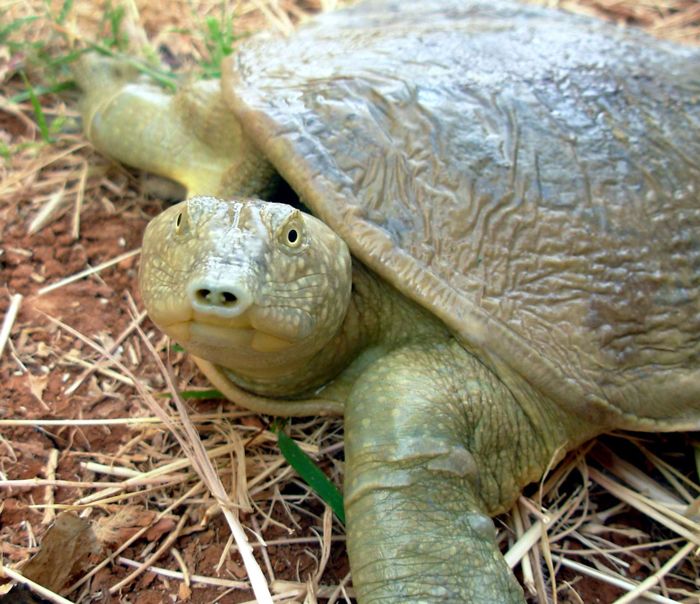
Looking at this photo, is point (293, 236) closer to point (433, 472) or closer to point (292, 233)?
point (292, 233)

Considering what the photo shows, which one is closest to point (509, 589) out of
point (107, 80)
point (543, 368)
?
point (543, 368)

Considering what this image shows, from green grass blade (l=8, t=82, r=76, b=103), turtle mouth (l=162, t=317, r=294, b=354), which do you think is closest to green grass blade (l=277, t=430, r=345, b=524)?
turtle mouth (l=162, t=317, r=294, b=354)

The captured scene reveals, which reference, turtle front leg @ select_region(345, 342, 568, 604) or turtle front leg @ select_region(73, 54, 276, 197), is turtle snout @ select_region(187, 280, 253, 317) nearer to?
turtle front leg @ select_region(345, 342, 568, 604)

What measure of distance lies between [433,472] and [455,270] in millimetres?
482

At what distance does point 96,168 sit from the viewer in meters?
2.65

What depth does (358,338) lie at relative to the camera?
1.88m

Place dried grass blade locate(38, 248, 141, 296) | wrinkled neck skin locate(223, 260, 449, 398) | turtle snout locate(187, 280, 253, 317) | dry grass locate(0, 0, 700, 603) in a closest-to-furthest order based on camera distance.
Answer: turtle snout locate(187, 280, 253, 317) → dry grass locate(0, 0, 700, 603) → wrinkled neck skin locate(223, 260, 449, 398) → dried grass blade locate(38, 248, 141, 296)

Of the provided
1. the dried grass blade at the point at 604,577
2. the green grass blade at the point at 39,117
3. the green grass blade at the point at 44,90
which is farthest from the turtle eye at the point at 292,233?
the green grass blade at the point at 44,90

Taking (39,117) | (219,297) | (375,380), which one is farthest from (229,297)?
(39,117)

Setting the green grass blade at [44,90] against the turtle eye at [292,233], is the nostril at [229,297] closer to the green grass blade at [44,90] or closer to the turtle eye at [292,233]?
the turtle eye at [292,233]

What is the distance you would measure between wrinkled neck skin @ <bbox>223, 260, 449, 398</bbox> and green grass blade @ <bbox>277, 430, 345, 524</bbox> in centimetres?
14

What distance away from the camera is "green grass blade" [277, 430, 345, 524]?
1.76 metres

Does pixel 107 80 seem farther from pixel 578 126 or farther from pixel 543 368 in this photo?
pixel 543 368

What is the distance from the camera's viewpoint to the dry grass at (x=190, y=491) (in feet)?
5.54
